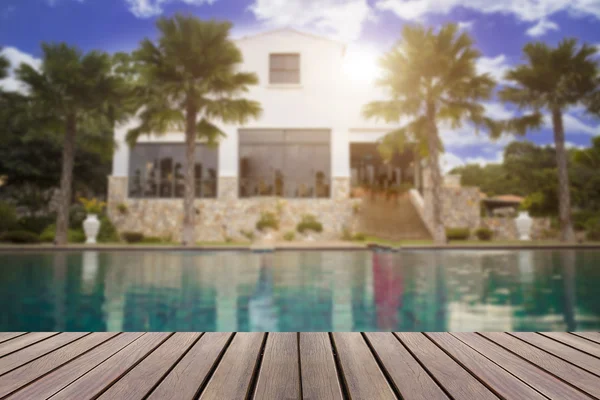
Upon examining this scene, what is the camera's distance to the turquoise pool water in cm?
483

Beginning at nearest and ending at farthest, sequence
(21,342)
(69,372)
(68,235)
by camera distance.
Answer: (69,372), (21,342), (68,235)

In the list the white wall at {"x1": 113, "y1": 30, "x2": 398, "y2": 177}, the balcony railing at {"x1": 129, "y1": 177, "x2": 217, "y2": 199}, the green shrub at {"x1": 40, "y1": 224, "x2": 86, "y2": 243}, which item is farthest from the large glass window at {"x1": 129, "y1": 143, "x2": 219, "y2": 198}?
the green shrub at {"x1": 40, "y1": 224, "x2": 86, "y2": 243}

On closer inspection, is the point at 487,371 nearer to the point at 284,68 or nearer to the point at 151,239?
the point at 151,239

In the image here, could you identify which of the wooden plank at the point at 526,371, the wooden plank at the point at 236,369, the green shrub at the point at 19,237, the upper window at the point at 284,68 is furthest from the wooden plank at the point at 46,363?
the upper window at the point at 284,68

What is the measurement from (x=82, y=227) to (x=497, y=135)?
13.8 meters

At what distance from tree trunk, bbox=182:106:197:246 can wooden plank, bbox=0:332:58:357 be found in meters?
9.79

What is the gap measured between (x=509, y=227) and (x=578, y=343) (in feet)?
42.4

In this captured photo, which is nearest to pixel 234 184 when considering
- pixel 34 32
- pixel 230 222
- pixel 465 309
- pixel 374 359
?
pixel 230 222

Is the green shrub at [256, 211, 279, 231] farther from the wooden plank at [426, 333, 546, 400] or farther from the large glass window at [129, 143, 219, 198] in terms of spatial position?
the wooden plank at [426, 333, 546, 400]

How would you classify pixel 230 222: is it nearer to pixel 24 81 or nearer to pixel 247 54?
pixel 247 54

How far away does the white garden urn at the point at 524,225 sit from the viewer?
13188 mm

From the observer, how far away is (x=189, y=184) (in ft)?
40.4

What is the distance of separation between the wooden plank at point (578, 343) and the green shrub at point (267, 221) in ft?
40.3

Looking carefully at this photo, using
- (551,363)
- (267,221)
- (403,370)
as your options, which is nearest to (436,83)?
(267,221)
